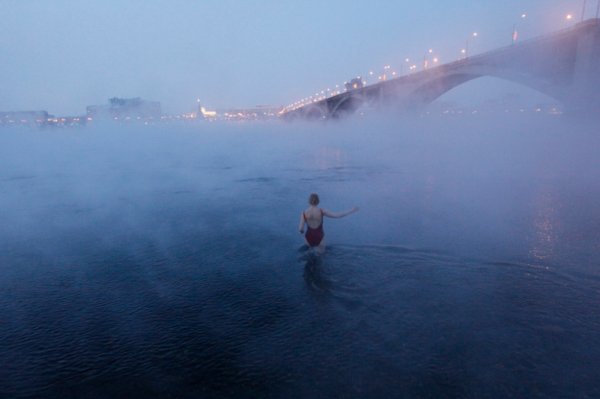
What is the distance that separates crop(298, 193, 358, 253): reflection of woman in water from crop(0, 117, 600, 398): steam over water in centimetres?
43

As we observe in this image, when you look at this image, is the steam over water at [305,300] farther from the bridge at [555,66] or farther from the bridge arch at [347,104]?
the bridge arch at [347,104]

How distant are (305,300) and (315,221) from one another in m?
2.53

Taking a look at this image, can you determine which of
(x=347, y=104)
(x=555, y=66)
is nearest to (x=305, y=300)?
(x=555, y=66)

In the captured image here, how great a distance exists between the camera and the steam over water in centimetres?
555

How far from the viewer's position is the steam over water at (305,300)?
5.55m

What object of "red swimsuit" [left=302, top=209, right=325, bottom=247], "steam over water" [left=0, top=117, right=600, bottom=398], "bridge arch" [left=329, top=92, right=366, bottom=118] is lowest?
"steam over water" [left=0, top=117, right=600, bottom=398]

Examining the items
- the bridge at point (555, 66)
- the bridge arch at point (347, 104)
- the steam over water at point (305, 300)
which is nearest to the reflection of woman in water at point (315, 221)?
the steam over water at point (305, 300)

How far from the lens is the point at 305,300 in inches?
306

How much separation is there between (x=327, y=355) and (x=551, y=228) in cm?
961

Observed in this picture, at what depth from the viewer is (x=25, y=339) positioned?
22.1 feet

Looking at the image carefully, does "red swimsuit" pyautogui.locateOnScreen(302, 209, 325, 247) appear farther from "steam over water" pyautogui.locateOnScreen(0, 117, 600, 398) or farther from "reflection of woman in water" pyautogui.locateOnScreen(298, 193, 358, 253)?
"steam over water" pyautogui.locateOnScreen(0, 117, 600, 398)

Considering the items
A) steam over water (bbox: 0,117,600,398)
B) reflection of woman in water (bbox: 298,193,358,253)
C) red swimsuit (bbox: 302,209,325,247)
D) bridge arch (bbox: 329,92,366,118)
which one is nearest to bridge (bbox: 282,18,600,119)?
steam over water (bbox: 0,117,600,398)

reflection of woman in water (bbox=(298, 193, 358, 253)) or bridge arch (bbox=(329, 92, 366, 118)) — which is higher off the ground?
bridge arch (bbox=(329, 92, 366, 118))

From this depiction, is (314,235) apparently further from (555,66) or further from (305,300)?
(555,66)
